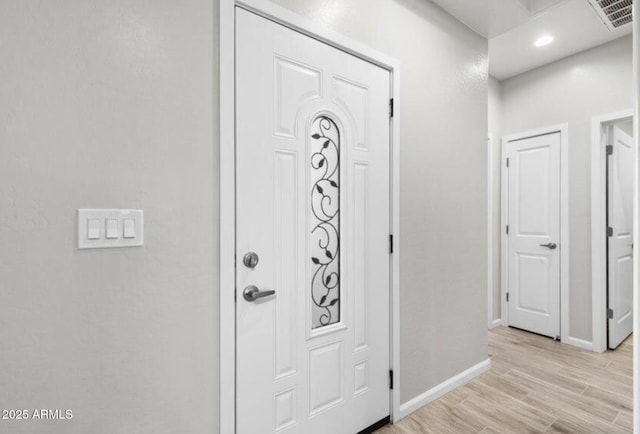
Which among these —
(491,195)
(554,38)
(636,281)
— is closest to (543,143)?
(491,195)

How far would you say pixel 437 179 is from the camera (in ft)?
7.31

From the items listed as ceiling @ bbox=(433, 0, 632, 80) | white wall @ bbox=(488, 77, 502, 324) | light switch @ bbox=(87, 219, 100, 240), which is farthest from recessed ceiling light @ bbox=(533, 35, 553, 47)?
light switch @ bbox=(87, 219, 100, 240)

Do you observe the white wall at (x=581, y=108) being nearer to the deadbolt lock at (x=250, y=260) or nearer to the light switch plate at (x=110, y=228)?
the deadbolt lock at (x=250, y=260)

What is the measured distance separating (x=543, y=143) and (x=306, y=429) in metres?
3.52

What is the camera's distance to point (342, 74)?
1.73m

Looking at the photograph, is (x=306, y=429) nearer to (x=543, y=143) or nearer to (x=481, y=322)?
(x=481, y=322)

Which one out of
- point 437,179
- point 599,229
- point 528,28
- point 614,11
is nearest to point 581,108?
point 614,11

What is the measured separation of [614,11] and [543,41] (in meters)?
0.54

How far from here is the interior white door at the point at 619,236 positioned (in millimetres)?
3025

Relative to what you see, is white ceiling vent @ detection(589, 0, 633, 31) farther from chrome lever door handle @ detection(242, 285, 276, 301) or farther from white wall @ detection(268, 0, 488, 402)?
chrome lever door handle @ detection(242, 285, 276, 301)

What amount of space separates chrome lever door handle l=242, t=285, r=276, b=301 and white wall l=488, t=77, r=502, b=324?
315 centimetres

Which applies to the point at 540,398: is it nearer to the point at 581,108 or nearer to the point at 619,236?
the point at 619,236

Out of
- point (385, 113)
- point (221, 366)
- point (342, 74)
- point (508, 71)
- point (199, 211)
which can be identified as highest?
point (508, 71)

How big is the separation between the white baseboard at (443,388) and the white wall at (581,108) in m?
1.31
